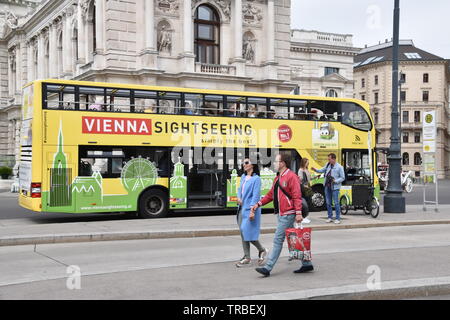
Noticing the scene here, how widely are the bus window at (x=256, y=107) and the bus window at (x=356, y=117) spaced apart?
3280 millimetres

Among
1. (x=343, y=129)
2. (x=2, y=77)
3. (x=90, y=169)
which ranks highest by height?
(x=2, y=77)

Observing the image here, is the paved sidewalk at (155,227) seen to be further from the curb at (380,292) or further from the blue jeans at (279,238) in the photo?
the curb at (380,292)

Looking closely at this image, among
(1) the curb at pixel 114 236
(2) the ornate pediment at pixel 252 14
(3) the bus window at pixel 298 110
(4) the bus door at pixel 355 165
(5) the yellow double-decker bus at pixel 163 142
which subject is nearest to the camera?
(1) the curb at pixel 114 236

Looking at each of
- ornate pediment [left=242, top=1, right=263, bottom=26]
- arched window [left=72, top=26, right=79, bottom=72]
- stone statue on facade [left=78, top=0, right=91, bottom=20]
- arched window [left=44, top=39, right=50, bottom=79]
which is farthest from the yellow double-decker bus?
arched window [left=44, top=39, right=50, bottom=79]

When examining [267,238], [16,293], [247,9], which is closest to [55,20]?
[247,9]

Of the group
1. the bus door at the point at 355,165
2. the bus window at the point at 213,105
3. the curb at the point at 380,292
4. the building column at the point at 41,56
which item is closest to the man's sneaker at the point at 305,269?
the curb at the point at 380,292

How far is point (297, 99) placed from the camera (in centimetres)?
1969

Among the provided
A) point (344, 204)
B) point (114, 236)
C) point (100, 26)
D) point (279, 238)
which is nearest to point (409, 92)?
point (100, 26)

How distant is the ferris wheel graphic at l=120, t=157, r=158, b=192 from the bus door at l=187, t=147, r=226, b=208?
4.11ft

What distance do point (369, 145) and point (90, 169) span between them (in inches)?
387

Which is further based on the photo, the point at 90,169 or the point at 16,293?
the point at 90,169

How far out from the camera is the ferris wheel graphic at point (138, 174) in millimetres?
17062
